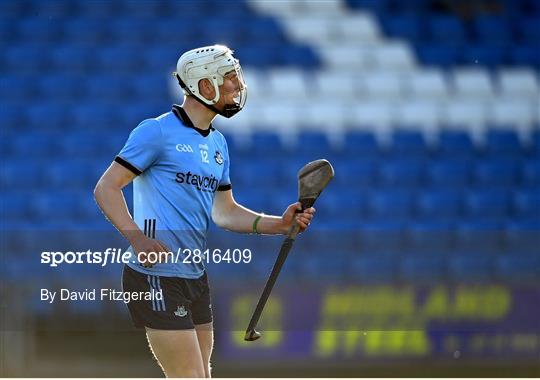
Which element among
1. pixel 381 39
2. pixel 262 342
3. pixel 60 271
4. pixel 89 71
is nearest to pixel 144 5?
pixel 89 71

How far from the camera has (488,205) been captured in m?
9.80

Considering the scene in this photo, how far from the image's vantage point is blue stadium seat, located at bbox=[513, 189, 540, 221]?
9719 mm

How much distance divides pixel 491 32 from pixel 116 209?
7.76 m

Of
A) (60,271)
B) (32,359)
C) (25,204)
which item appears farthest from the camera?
(25,204)

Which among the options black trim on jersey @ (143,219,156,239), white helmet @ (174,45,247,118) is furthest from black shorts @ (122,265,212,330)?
white helmet @ (174,45,247,118)

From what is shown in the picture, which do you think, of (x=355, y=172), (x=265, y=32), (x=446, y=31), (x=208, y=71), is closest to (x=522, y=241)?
(x=355, y=172)

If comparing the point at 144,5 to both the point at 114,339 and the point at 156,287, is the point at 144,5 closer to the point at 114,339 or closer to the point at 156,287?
the point at 114,339

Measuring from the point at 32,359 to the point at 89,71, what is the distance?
3818 millimetres

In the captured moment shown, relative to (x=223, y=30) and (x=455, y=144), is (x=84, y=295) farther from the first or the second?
(x=455, y=144)

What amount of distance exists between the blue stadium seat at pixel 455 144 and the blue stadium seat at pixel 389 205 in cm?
70

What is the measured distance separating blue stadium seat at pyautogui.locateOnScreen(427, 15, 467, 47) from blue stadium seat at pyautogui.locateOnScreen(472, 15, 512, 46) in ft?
0.49

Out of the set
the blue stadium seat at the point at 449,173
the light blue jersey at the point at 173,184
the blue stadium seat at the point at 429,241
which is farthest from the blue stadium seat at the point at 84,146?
the light blue jersey at the point at 173,184

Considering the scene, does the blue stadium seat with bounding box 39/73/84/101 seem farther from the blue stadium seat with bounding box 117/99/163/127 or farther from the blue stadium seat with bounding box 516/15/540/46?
the blue stadium seat with bounding box 516/15/540/46

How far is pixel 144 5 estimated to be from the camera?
10.6 m
